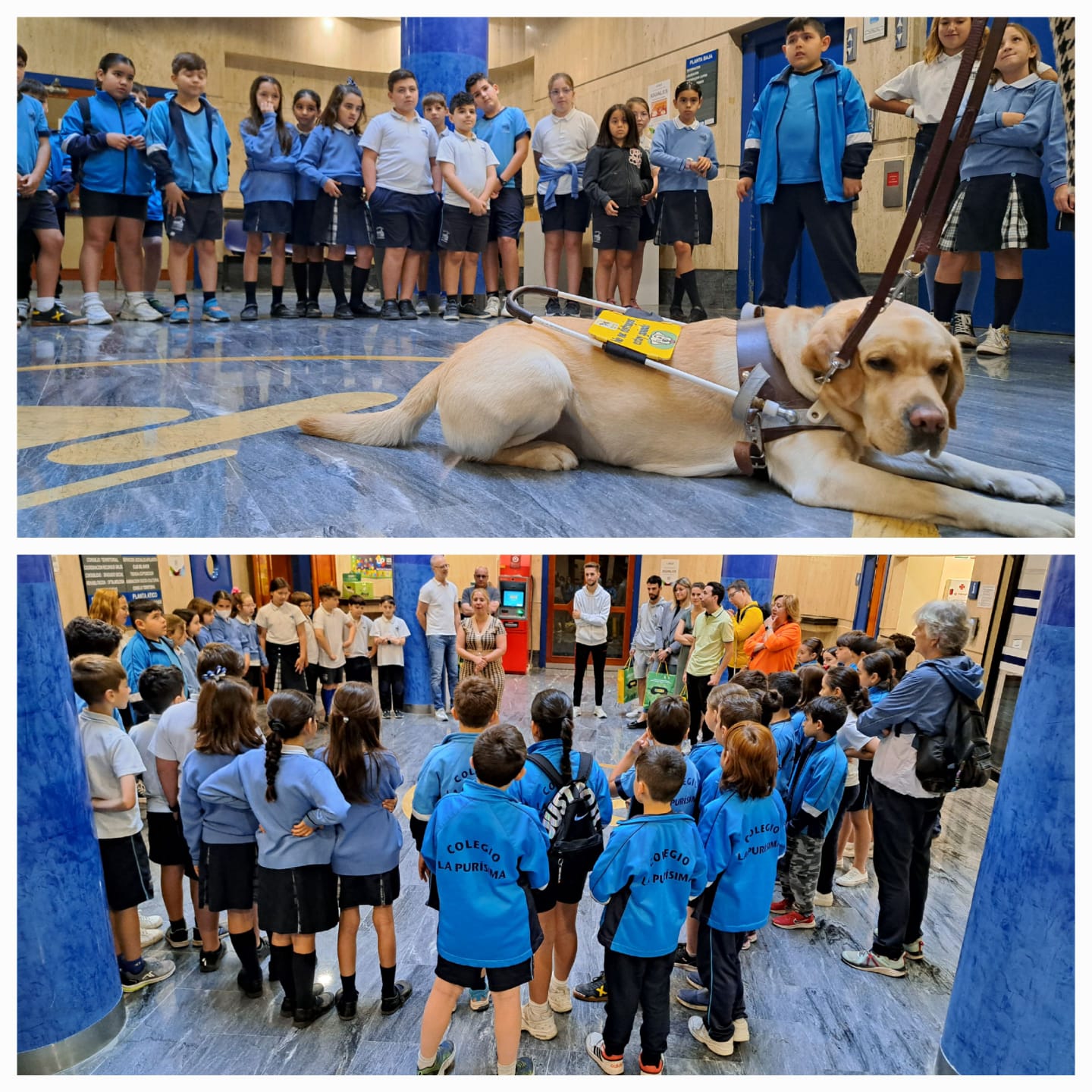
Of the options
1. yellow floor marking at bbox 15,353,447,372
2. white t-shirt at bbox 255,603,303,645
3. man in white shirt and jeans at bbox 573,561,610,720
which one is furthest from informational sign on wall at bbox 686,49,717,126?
white t-shirt at bbox 255,603,303,645

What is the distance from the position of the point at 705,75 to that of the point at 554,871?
4.54m

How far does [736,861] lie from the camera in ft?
8.99

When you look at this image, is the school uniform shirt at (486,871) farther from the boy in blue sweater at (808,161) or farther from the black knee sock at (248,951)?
the boy in blue sweater at (808,161)

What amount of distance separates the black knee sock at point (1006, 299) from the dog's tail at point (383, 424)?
3239mm

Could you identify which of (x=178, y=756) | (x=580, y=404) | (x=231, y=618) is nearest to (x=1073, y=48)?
(x=580, y=404)

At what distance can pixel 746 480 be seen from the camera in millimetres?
3051

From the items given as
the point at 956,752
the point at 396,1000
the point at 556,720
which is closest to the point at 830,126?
the point at 956,752

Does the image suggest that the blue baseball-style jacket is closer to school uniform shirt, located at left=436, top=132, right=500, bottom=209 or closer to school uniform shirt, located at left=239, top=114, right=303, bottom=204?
school uniform shirt, located at left=436, top=132, right=500, bottom=209

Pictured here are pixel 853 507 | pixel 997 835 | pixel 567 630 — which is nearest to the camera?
pixel 997 835

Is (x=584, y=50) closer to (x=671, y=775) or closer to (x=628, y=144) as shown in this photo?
(x=628, y=144)

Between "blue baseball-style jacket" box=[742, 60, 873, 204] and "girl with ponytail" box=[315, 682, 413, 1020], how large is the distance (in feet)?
10.2

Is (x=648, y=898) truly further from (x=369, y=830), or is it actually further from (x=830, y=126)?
(x=830, y=126)

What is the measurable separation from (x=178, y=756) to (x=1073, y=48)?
13.1 ft

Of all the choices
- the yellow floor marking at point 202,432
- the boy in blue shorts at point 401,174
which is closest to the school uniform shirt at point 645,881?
the yellow floor marking at point 202,432
